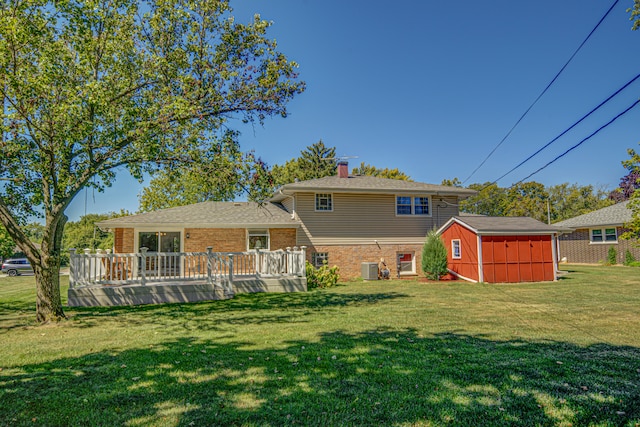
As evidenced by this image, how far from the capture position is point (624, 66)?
8.98 m

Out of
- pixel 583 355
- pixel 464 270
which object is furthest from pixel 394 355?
pixel 464 270

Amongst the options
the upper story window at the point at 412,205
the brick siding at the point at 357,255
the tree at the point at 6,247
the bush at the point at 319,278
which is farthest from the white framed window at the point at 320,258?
the tree at the point at 6,247

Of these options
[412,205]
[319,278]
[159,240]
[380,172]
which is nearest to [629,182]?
[412,205]

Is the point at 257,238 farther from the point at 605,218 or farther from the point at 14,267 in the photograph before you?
the point at 605,218

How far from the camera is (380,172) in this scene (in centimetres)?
4750

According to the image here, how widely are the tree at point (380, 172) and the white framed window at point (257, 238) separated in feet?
100

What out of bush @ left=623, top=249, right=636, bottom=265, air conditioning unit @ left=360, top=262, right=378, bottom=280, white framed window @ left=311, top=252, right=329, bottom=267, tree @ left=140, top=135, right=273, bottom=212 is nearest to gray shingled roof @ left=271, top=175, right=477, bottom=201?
white framed window @ left=311, top=252, right=329, bottom=267

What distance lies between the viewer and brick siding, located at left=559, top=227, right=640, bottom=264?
23.8 meters

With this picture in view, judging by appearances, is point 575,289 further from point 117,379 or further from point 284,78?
point 117,379

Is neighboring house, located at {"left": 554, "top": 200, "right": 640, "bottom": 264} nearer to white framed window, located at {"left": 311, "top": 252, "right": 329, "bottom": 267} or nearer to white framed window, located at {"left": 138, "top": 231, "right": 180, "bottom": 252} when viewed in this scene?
white framed window, located at {"left": 311, "top": 252, "right": 329, "bottom": 267}

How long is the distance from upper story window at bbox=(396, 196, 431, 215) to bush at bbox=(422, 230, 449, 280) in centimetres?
270

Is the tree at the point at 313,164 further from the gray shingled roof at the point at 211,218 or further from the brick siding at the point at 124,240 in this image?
the brick siding at the point at 124,240

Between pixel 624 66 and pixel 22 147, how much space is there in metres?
14.5

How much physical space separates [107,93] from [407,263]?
15318 millimetres
